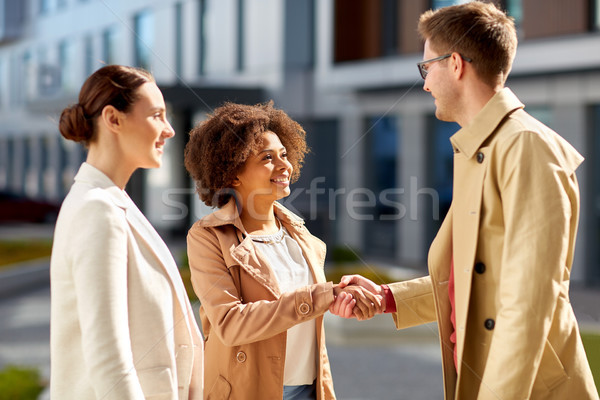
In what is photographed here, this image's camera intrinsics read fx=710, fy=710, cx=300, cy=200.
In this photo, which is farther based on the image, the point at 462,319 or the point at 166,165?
the point at 166,165

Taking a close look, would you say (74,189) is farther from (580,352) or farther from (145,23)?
(145,23)

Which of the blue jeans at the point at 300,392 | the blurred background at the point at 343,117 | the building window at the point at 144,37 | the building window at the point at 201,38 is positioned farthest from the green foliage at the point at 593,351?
the building window at the point at 144,37

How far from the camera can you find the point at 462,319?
88.6 inches

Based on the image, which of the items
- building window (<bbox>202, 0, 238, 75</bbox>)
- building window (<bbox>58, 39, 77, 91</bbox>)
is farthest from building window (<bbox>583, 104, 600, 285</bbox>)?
building window (<bbox>58, 39, 77, 91</bbox>)

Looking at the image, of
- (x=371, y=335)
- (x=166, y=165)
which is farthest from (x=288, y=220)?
(x=166, y=165)

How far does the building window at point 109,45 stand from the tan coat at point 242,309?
65.7 feet

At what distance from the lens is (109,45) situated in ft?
71.3

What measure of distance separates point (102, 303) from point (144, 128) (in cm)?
55

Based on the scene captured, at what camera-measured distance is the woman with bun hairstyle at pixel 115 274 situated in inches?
76.2

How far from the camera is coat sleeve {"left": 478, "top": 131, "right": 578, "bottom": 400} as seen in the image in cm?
200

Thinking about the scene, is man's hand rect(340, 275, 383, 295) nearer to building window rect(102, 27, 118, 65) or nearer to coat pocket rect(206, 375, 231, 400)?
coat pocket rect(206, 375, 231, 400)

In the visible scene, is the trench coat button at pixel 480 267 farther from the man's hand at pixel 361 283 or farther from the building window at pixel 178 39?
the building window at pixel 178 39

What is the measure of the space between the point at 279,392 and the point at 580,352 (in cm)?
105

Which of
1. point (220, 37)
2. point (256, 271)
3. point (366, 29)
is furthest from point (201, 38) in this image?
point (256, 271)
